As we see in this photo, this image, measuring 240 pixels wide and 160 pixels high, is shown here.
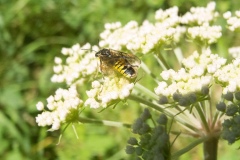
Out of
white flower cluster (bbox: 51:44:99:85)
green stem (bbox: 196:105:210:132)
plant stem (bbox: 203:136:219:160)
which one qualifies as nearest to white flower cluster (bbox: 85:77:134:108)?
white flower cluster (bbox: 51:44:99:85)

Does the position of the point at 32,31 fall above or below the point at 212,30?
above

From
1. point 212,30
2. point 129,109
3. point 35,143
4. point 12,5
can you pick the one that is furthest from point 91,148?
point 12,5

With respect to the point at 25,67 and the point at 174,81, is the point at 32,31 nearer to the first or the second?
the point at 25,67

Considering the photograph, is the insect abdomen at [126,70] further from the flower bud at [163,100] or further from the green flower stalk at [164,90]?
the flower bud at [163,100]

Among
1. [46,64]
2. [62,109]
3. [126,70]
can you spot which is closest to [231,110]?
[126,70]

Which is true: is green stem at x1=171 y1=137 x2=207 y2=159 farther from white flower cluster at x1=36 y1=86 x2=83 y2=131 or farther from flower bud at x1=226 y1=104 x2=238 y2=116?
white flower cluster at x1=36 y1=86 x2=83 y2=131

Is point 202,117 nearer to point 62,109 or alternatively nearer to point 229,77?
point 229,77

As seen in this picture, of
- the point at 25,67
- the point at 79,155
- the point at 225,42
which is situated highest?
the point at 25,67
